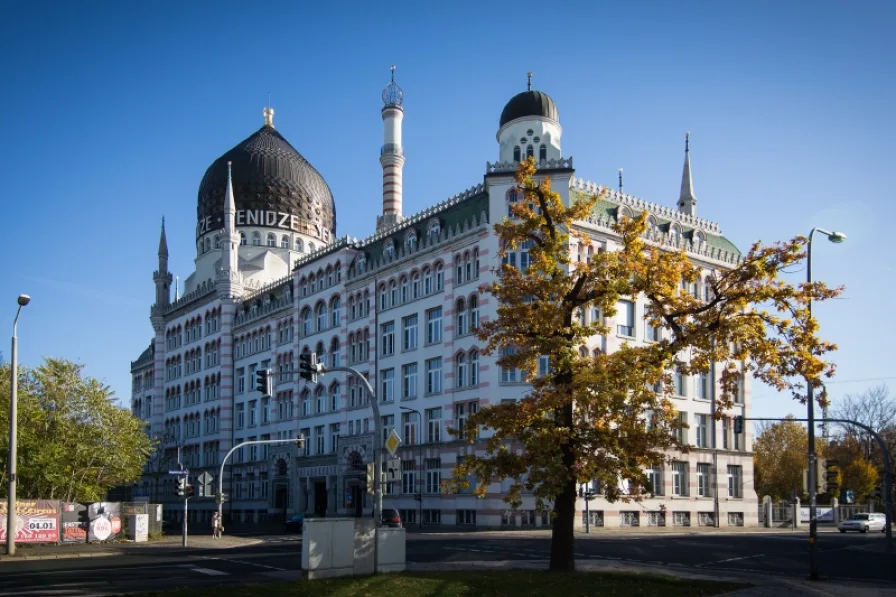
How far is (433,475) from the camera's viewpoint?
5931 centimetres

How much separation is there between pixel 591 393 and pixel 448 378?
3562 cm

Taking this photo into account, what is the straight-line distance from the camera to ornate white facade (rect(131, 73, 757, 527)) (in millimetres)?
57188

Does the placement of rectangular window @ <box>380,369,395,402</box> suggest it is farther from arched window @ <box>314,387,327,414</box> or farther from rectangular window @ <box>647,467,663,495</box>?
rectangular window @ <box>647,467,663,495</box>

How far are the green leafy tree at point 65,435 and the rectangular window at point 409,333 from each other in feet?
63.9

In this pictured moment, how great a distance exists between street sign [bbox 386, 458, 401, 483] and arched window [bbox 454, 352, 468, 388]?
30544mm

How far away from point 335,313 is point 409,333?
1036 centimetres

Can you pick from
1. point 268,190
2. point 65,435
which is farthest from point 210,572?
point 268,190

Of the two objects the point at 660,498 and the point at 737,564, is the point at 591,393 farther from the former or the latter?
the point at 660,498

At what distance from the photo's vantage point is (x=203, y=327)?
90.4 m

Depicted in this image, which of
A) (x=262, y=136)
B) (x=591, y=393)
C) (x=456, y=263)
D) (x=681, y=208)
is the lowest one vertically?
(x=591, y=393)

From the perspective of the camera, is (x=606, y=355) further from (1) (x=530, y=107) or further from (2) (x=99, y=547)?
(1) (x=530, y=107)

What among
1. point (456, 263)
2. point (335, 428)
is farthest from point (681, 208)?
point (335, 428)

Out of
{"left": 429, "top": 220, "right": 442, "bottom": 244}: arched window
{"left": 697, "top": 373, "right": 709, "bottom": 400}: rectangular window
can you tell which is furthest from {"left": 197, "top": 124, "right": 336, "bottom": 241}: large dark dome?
{"left": 697, "top": 373, "right": 709, "bottom": 400}: rectangular window

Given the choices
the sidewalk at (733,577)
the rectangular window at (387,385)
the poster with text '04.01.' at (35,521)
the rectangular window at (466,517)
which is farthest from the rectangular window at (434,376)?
the sidewalk at (733,577)
